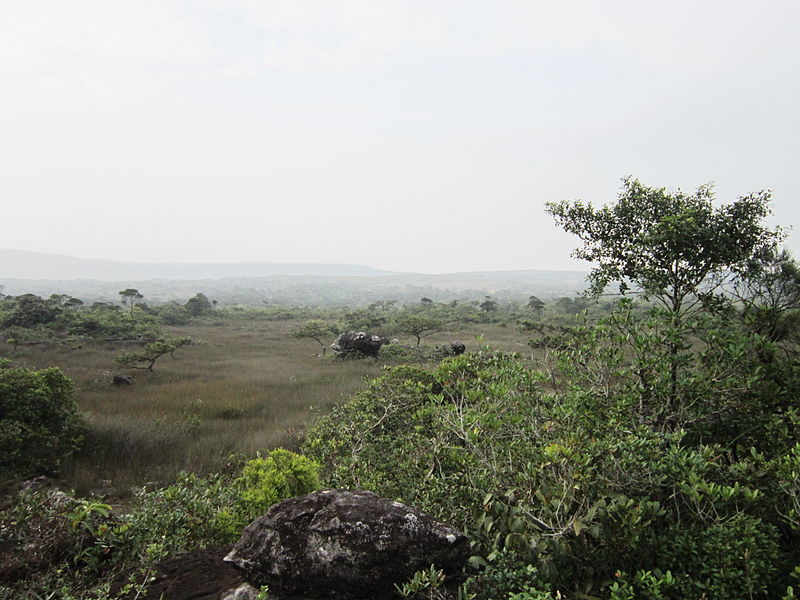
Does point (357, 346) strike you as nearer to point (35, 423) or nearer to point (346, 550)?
point (35, 423)

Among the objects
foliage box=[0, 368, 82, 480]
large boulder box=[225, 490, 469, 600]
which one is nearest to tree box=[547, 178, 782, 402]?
large boulder box=[225, 490, 469, 600]

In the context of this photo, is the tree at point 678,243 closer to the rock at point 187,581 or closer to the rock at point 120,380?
the rock at point 187,581

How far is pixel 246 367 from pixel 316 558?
21442 mm

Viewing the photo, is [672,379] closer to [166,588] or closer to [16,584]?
[166,588]

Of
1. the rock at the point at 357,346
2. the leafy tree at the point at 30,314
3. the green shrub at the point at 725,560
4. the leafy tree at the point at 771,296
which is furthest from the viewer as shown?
the leafy tree at the point at 30,314

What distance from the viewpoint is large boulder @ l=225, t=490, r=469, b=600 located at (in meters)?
3.26

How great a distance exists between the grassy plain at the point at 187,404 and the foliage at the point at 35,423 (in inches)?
17.7

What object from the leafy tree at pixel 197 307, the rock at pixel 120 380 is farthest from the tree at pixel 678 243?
the leafy tree at pixel 197 307

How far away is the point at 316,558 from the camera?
3.32 meters

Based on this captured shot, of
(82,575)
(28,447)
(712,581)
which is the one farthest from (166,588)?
(28,447)

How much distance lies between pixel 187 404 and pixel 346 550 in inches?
487

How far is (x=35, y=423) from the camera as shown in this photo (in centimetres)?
832

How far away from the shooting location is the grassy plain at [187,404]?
8.88m

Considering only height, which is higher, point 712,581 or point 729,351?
point 729,351
